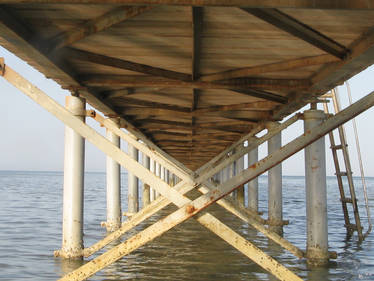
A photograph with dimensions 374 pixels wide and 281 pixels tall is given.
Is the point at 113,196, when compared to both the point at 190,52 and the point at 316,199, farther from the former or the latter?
the point at 190,52

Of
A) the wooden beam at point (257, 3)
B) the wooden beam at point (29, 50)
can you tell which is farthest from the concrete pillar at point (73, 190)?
the wooden beam at point (257, 3)

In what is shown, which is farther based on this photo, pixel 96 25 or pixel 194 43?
pixel 194 43

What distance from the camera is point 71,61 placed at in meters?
8.21

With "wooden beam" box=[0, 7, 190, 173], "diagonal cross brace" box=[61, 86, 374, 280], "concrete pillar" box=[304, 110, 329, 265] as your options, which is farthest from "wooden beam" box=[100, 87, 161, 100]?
"diagonal cross brace" box=[61, 86, 374, 280]

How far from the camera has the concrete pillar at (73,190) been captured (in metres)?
10.1

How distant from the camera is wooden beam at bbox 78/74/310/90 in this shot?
9.04 meters

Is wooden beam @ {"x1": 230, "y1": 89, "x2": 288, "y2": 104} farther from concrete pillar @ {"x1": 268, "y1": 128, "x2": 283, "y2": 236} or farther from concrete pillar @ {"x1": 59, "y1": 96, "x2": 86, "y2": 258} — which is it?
concrete pillar @ {"x1": 268, "y1": 128, "x2": 283, "y2": 236}

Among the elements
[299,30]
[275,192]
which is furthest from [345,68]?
[275,192]

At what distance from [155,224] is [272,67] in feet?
10.9

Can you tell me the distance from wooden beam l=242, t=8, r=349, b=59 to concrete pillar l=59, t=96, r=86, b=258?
5.07m

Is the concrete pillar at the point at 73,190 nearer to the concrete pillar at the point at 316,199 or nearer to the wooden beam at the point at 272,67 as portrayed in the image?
the wooden beam at the point at 272,67

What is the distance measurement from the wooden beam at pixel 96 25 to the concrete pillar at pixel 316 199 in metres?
5.62

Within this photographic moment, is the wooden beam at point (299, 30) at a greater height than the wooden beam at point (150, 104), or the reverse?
the wooden beam at point (150, 104)

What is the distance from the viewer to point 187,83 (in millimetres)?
8984
